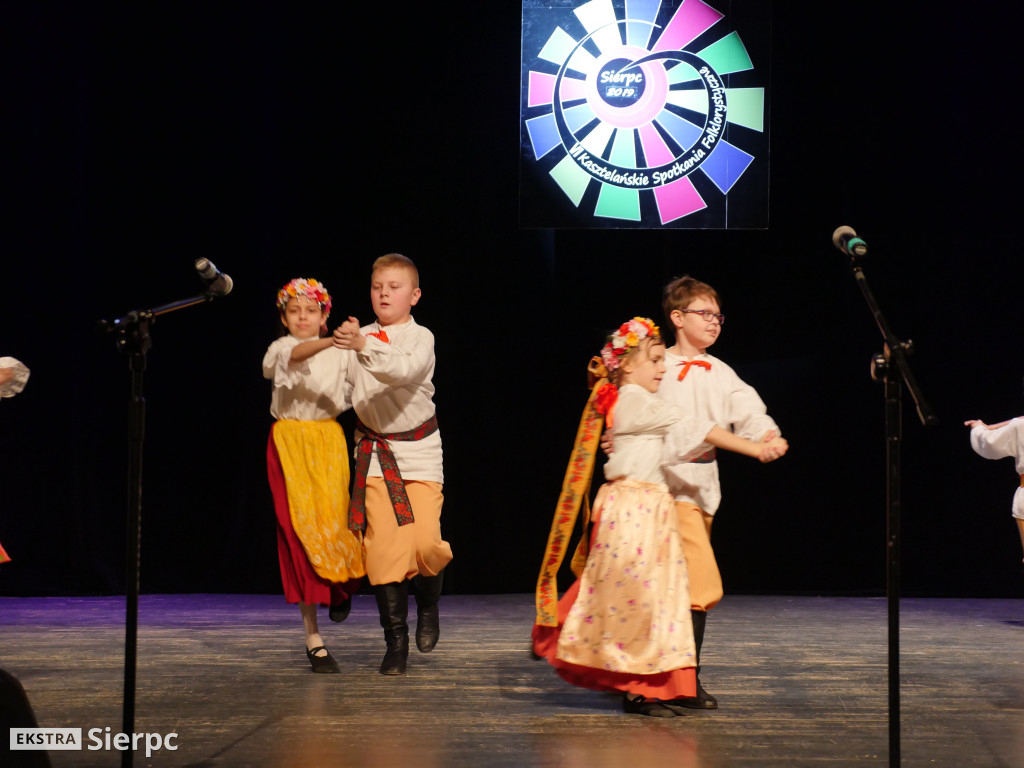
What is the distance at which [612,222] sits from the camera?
5250mm

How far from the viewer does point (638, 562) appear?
2.98 m

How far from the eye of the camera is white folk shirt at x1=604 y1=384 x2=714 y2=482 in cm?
304

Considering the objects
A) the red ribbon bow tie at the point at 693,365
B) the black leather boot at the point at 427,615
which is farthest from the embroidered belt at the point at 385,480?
the red ribbon bow tie at the point at 693,365

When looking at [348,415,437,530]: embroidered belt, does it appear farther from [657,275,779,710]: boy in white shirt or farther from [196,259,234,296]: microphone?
[196,259,234,296]: microphone

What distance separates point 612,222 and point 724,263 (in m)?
0.60

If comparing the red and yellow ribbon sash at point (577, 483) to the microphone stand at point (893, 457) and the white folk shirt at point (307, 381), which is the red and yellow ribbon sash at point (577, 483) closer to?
the white folk shirt at point (307, 381)

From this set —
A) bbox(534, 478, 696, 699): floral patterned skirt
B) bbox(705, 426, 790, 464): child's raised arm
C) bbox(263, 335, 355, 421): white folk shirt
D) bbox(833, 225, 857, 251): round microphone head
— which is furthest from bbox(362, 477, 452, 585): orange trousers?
bbox(833, 225, 857, 251): round microphone head

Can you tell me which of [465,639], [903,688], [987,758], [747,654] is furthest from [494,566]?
[987,758]

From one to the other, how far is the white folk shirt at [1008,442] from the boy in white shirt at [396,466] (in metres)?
2.52

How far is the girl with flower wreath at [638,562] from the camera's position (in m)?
2.95

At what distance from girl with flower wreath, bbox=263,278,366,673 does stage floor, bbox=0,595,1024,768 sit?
28cm

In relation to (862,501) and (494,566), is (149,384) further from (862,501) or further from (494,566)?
(862,501)

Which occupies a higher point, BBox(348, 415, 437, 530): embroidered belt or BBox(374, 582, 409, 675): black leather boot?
BBox(348, 415, 437, 530): embroidered belt

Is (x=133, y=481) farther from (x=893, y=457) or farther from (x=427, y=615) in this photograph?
(x=427, y=615)
